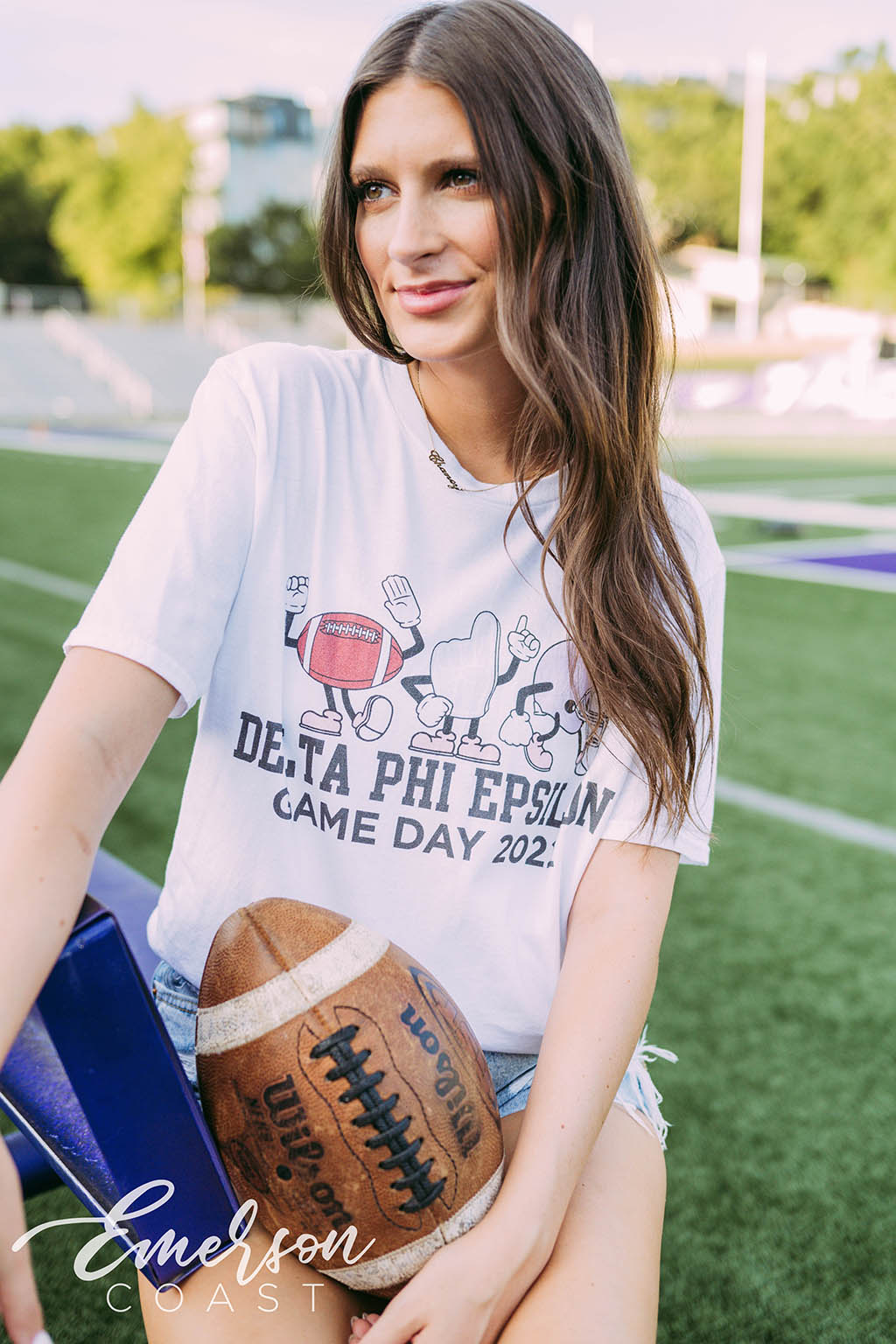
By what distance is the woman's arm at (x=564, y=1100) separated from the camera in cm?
126

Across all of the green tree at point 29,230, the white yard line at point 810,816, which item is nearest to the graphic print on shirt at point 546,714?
the white yard line at point 810,816

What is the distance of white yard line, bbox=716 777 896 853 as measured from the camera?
4.54 meters

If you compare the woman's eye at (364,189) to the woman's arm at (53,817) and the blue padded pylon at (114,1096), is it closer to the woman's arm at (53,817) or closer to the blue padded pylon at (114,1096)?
the woman's arm at (53,817)

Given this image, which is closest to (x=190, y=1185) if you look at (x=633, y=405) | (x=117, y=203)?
(x=633, y=405)

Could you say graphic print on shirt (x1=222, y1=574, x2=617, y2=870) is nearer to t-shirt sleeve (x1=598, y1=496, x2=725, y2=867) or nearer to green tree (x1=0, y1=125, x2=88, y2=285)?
t-shirt sleeve (x1=598, y1=496, x2=725, y2=867)

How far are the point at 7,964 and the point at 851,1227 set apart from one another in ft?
6.37

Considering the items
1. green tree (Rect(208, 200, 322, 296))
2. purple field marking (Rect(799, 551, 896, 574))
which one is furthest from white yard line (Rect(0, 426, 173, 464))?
green tree (Rect(208, 200, 322, 296))

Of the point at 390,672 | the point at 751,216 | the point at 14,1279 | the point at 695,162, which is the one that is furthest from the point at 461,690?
the point at 695,162

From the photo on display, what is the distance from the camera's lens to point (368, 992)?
1.34m

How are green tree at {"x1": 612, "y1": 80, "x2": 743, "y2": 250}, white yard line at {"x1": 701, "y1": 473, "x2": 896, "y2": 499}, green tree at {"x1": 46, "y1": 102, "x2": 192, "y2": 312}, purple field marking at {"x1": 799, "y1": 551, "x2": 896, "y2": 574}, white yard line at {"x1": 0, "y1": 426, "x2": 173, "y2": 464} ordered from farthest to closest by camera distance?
green tree at {"x1": 612, "y1": 80, "x2": 743, "y2": 250} < green tree at {"x1": 46, "y1": 102, "x2": 192, "y2": 312} < white yard line at {"x1": 0, "y1": 426, "x2": 173, "y2": 464} < white yard line at {"x1": 701, "y1": 473, "x2": 896, "y2": 499} < purple field marking at {"x1": 799, "y1": 551, "x2": 896, "y2": 574}

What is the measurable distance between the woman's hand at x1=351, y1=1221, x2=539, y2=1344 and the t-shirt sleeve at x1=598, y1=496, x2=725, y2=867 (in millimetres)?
511

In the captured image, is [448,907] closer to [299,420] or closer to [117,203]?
[299,420]

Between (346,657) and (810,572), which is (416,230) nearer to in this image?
(346,657)

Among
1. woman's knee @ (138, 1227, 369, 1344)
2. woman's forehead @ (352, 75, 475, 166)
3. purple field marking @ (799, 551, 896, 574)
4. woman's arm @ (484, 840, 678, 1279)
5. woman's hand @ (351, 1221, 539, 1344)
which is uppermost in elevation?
woman's forehead @ (352, 75, 475, 166)
